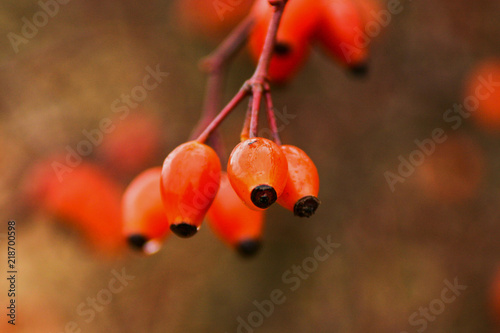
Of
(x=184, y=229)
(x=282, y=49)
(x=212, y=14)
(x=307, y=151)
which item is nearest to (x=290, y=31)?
(x=282, y=49)

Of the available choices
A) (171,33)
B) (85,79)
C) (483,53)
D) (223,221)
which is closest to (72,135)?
(85,79)

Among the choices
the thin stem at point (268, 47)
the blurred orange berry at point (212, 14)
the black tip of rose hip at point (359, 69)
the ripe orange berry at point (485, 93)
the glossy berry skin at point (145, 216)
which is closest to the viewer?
the thin stem at point (268, 47)

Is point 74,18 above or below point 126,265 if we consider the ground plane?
above

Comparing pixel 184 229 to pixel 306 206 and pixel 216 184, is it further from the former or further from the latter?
pixel 306 206

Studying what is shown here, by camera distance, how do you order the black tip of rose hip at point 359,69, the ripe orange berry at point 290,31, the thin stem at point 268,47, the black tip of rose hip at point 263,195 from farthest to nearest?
1. the black tip of rose hip at point 359,69
2. the ripe orange berry at point 290,31
3. the thin stem at point 268,47
4. the black tip of rose hip at point 263,195

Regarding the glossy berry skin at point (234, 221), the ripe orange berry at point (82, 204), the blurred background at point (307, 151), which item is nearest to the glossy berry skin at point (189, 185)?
the glossy berry skin at point (234, 221)

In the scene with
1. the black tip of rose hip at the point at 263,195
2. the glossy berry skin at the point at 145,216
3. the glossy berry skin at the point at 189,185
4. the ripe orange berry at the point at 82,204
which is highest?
the black tip of rose hip at the point at 263,195

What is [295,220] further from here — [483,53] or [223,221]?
[223,221]

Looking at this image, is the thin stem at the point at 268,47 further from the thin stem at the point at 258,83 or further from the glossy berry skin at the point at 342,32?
the glossy berry skin at the point at 342,32
